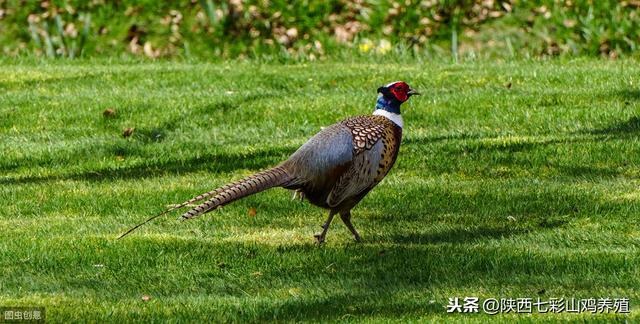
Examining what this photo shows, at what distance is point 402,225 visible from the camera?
7.93m

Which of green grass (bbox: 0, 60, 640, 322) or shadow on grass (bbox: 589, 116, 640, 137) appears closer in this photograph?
green grass (bbox: 0, 60, 640, 322)

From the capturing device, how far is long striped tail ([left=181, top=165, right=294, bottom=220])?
657 centimetres

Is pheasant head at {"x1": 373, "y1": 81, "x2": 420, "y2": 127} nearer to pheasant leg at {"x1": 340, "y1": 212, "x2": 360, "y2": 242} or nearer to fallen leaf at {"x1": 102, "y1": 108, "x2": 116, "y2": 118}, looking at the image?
pheasant leg at {"x1": 340, "y1": 212, "x2": 360, "y2": 242}

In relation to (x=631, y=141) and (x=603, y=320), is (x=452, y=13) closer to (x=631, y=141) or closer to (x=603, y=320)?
(x=631, y=141)

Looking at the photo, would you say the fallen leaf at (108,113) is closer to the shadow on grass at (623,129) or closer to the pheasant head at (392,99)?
the shadow on grass at (623,129)

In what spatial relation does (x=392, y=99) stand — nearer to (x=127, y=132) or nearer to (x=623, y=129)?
(x=623, y=129)

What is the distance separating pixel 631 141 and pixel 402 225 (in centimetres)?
292

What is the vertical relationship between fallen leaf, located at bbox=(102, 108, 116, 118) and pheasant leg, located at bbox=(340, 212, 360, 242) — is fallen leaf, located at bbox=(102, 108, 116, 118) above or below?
below

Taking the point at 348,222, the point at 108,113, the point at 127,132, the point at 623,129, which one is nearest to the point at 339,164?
the point at 348,222

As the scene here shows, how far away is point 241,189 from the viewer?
6660 mm

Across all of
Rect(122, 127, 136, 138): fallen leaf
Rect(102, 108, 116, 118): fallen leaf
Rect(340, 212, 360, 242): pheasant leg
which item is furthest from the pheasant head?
Rect(102, 108, 116, 118): fallen leaf

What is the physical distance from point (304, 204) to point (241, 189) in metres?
2.03

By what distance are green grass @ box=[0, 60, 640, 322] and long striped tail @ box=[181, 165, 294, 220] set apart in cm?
41

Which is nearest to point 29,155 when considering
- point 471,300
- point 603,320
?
point 471,300
